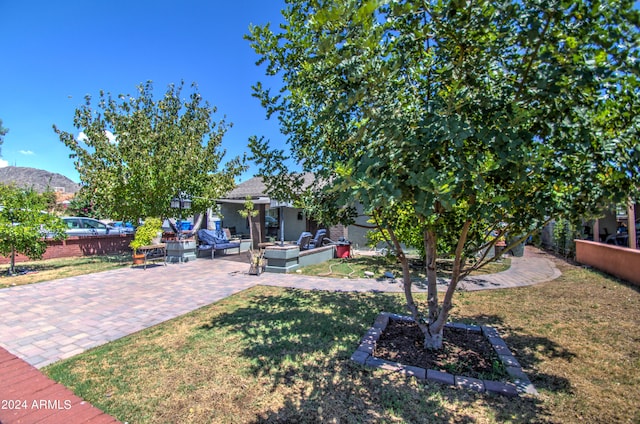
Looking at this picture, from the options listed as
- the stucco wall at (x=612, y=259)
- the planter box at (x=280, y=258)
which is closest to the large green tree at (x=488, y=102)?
the planter box at (x=280, y=258)

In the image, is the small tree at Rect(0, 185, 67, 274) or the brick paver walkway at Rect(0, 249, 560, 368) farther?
the small tree at Rect(0, 185, 67, 274)

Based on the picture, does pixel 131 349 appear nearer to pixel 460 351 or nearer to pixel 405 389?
pixel 405 389

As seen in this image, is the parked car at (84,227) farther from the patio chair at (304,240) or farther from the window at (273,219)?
the patio chair at (304,240)

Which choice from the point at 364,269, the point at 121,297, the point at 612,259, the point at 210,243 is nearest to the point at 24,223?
the point at 121,297

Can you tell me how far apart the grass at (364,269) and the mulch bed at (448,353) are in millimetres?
4260

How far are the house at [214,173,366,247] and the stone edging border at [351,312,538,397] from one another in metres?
9.20

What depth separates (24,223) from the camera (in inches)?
381

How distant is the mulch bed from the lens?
3.66 meters

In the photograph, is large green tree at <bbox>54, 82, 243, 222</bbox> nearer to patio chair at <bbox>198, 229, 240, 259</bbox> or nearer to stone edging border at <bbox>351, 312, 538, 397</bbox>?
patio chair at <bbox>198, 229, 240, 259</bbox>

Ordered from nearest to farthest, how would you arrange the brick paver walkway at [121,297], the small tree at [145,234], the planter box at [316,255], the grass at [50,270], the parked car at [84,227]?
the brick paver walkway at [121,297] → the grass at [50,270] → the planter box at [316,255] → the small tree at [145,234] → the parked car at [84,227]

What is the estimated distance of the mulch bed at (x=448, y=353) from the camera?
12.0ft

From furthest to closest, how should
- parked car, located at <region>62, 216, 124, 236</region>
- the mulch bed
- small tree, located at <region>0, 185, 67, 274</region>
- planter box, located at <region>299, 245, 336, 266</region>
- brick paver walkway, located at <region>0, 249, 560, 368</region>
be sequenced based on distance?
1. parked car, located at <region>62, 216, 124, 236</region>
2. planter box, located at <region>299, 245, 336, 266</region>
3. small tree, located at <region>0, 185, 67, 274</region>
4. brick paver walkway, located at <region>0, 249, 560, 368</region>
5. the mulch bed

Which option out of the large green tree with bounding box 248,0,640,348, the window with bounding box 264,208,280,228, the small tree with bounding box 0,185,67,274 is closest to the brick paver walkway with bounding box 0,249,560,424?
the small tree with bounding box 0,185,67,274

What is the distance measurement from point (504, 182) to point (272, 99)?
Answer: 122 inches
